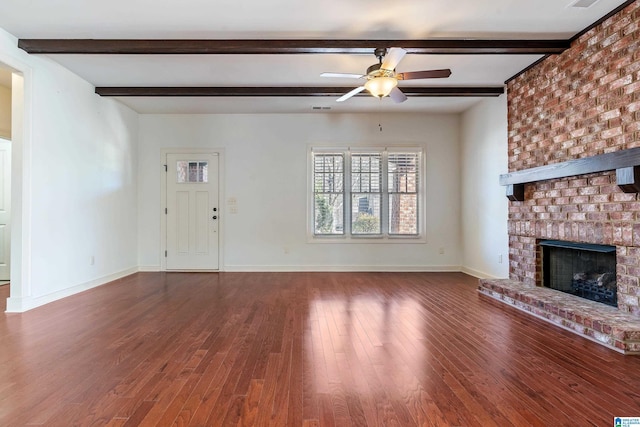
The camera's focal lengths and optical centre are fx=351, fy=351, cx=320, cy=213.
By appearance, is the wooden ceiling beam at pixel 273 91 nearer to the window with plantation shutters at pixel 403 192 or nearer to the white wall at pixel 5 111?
the white wall at pixel 5 111

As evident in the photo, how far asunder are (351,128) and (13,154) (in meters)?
4.79

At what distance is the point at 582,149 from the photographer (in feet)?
11.7

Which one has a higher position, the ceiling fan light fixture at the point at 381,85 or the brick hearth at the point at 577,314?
the ceiling fan light fixture at the point at 381,85

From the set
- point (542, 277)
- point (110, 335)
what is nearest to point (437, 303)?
point (542, 277)

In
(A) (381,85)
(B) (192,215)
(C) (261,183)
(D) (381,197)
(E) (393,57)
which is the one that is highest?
(E) (393,57)

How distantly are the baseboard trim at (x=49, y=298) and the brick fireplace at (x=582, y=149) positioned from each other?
5309 mm

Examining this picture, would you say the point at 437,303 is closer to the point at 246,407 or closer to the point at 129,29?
the point at 246,407

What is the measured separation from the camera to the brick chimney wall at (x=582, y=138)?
9.94 feet

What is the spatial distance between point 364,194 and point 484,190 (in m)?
2.00

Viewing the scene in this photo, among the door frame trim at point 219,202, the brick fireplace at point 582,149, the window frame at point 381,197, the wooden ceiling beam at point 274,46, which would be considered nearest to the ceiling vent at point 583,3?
the brick fireplace at point 582,149

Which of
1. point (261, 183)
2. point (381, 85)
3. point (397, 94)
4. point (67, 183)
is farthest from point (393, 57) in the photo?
point (67, 183)

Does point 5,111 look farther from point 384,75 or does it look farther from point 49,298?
point 384,75

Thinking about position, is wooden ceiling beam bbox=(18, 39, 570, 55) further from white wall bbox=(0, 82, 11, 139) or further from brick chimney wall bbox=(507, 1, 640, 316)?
white wall bbox=(0, 82, 11, 139)

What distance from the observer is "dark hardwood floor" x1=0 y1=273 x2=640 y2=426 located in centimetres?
181
